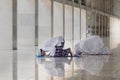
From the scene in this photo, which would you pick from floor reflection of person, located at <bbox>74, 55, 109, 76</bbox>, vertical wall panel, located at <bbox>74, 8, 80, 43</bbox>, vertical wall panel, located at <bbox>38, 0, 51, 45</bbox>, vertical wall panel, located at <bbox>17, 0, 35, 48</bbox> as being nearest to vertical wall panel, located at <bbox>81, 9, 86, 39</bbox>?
vertical wall panel, located at <bbox>74, 8, 80, 43</bbox>

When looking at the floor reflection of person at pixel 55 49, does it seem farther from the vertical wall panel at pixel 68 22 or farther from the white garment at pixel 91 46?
the vertical wall panel at pixel 68 22

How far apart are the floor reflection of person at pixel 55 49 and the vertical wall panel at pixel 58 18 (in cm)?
1553

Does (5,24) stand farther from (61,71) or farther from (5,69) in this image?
(61,71)

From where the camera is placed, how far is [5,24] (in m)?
21.5

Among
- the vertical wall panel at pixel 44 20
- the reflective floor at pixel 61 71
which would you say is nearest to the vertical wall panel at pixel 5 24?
the vertical wall panel at pixel 44 20

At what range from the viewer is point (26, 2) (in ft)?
83.9

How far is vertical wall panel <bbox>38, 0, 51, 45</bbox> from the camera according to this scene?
26.8 meters

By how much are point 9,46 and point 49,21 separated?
7754mm

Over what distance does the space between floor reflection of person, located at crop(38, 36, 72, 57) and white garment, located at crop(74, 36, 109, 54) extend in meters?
0.62

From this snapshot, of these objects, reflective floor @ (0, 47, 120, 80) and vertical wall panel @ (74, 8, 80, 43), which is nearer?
reflective floor @ (0, 47, 120, 80)

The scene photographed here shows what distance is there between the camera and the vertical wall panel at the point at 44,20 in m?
26.8

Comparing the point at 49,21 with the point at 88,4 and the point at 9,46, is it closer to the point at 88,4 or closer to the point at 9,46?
the point at 9,46

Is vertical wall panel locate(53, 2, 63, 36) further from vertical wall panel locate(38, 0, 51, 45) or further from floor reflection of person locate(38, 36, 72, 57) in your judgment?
floor reflection of person locate(38, 36, 72, 57)

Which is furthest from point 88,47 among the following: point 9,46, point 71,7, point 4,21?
point 71,7
